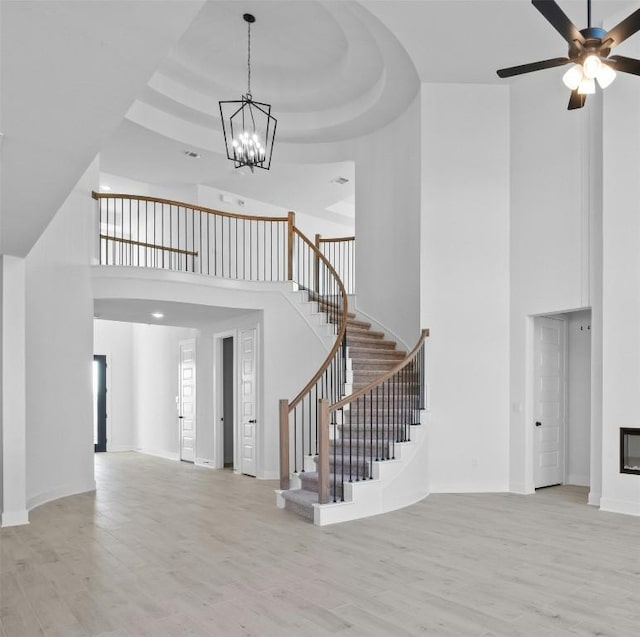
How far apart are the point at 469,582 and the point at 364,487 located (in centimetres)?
204

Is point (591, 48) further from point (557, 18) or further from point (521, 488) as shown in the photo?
point (521, 488)

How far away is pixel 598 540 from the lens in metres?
5.00

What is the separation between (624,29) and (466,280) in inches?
159

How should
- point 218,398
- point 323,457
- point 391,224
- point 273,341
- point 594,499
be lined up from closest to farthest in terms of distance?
point 323,457 → point 594,499 → point 273,341 → point 391,224 → point 218,398

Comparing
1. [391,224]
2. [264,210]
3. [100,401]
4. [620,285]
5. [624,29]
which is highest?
[264,210]

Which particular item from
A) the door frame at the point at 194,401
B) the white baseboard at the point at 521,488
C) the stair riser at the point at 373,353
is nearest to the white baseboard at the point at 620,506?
the white baseboard at the point at 521,488

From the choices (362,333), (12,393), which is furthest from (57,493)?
(362,333)

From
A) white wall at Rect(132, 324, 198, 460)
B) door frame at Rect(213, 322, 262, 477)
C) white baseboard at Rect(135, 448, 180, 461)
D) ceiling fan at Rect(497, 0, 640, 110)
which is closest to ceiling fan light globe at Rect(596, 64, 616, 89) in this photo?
ceiling fan at Rect(497, 0, 640, 110)

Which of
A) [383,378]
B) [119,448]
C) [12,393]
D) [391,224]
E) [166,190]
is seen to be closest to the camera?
[12,393]

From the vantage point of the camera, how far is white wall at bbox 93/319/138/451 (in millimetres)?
13117

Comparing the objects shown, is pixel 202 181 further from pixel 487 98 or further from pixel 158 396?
pixel 487 98

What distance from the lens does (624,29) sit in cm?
382

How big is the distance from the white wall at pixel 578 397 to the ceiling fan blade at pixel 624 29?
4449 millimetres

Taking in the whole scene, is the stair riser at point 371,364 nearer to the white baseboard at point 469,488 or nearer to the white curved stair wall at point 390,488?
the white curved stair wall at point 390,488
